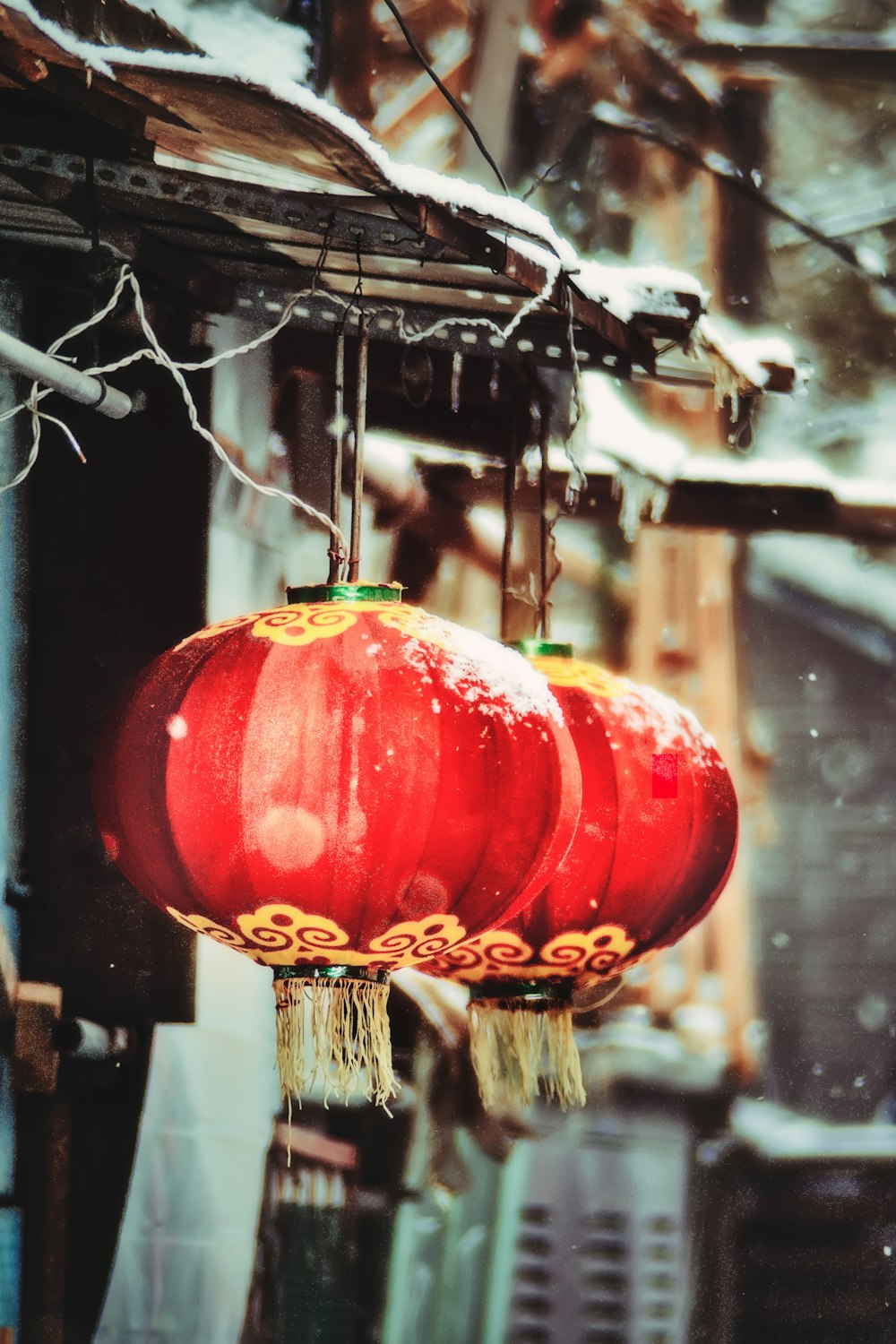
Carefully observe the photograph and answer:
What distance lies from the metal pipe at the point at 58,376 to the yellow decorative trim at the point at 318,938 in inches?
39.7

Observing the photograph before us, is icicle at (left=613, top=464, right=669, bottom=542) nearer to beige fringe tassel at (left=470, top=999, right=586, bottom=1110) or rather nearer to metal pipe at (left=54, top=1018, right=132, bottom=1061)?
beige fringe tassel at (left=470, top=999, right=586, bottom=1110)

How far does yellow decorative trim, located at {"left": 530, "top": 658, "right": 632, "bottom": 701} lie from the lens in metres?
2.80

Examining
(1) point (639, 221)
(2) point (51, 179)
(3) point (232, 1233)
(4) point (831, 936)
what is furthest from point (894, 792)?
(2) point (51, 179)

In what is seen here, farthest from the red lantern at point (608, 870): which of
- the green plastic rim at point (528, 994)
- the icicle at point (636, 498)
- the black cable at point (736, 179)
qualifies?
the black cable at point (736, 179)

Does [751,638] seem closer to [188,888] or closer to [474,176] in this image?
[474,176]

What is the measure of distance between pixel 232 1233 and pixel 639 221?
2.92 metres

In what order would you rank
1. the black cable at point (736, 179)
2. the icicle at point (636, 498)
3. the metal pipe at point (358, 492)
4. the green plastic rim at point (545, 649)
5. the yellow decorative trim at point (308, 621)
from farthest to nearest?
the black cable at point (736, 179) → the icicle at point (636, 498) → the green plastic rim at point (545, 649) → the metal pipe at point (358, 492) → the yellow decorative trim at point (308, 621)

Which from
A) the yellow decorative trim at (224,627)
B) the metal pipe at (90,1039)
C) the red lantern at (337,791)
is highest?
the yellow decorative trim at (224,627)

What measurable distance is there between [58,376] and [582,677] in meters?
1.12

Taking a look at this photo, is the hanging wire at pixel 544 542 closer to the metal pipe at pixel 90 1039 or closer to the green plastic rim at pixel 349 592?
the green plastic rim at pixel 349 592

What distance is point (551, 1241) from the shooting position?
147 inches

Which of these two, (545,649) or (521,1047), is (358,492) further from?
(521,1047)

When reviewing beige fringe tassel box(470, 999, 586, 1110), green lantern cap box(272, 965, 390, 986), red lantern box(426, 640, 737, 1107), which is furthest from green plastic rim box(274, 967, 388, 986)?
beige fringe tassel box(470, 999, 586, 1110)

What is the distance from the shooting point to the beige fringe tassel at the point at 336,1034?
2391mm
